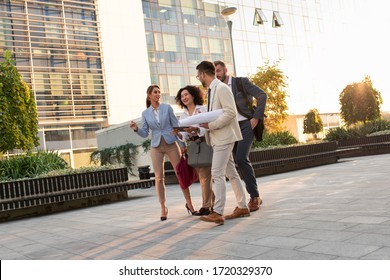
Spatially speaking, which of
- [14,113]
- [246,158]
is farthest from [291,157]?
[246,158]

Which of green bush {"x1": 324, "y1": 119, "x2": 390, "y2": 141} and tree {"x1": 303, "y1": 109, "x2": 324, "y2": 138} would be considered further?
tree {"x1": 303, "y1": 109, "x2": 324, "y2": 138}

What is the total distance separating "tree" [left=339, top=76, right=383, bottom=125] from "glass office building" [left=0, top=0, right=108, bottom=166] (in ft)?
54.3

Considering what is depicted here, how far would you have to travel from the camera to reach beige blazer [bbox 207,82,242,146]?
15.7ft

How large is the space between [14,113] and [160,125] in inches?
240

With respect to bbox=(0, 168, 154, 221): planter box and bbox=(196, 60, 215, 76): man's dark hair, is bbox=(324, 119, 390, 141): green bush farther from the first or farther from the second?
bbox=(196, 60, 215, 76): man's dark hair

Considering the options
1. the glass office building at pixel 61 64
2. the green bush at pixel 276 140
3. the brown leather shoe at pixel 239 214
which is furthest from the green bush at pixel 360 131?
the brown leather shoe at pixel 239 214

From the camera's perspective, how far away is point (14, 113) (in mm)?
10602

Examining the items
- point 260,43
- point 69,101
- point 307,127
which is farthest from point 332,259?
point 260,43

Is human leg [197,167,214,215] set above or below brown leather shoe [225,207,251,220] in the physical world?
above

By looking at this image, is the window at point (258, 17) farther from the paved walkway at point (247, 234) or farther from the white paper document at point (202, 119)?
the white paper document at point (202, 119)

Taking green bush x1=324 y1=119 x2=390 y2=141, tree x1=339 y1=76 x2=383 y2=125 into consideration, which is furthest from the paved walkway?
tree x1=339 y1=76 x2=383 y2=125

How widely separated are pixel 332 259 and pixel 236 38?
3859 centimetres

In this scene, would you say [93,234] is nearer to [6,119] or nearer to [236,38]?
[6,119]

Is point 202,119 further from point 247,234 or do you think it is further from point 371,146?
point 371,146
